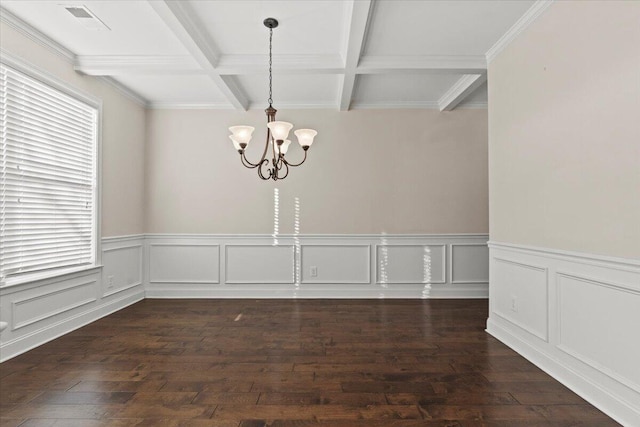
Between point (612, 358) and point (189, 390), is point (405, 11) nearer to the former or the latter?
point (612, 358)

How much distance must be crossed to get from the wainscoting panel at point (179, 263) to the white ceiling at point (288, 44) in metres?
1.94

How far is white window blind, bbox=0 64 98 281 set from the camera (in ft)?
9.96

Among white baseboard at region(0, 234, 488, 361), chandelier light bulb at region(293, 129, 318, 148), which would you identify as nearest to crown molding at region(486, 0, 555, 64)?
chandelier light bulb at region(293, 129, 318, 148)

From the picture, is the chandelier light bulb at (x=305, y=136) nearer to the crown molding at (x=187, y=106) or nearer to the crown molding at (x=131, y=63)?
the crown molding at (x=131, y=63)

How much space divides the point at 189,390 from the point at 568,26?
3283 millimetres

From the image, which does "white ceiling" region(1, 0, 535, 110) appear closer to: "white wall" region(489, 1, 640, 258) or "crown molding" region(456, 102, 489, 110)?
"crown molding" region(456, 102, 489, 110)

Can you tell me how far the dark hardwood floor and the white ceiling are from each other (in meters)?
2.47

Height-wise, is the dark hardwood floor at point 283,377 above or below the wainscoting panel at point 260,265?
below

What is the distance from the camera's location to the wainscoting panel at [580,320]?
204 cm

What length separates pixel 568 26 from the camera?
2531 millimetres

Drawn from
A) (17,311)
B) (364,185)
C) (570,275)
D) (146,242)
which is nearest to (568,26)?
(570,275)

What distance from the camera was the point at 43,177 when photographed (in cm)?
341

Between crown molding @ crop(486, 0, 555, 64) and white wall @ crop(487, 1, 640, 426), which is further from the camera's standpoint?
crown molding @ crop(486, 0, 555, 64)

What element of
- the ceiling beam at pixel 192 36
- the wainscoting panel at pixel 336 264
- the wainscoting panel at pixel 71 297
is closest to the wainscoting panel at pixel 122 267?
the wainscoting panel at pixel 71 297
